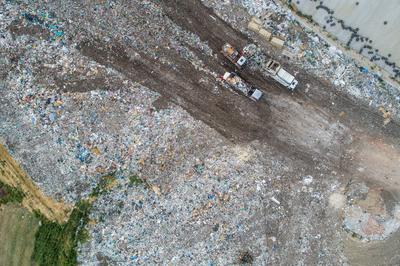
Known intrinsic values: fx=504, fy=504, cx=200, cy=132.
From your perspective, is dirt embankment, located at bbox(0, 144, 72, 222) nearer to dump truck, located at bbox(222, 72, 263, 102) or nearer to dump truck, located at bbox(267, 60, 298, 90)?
dump truck, located at bbox(222, 72, 263, 102)

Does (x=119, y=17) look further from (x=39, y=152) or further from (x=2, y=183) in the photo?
(x=2, y=183)

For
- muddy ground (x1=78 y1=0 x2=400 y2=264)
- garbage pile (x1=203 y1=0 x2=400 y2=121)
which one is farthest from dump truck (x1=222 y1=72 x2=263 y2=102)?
garbage pile (x1=203 y1=0 x2=400 y2=121)

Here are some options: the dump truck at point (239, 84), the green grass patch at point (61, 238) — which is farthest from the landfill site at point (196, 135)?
the green grass patch at point (61, 238)

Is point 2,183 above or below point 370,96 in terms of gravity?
below

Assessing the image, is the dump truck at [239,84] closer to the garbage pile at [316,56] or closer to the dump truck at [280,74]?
the dump truck at [280,74]

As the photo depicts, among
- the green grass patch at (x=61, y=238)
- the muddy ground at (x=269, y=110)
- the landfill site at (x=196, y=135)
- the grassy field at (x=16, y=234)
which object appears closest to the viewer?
the green grass patch at (x=61, y=238)

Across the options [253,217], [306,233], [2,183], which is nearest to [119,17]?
[2,183]

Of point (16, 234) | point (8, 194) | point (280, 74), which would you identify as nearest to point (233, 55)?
point (280, 74)
